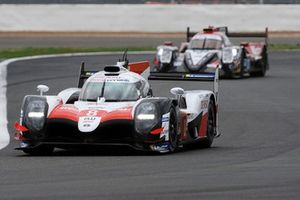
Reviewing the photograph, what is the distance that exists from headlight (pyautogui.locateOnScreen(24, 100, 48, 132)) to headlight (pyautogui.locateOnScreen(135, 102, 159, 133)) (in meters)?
1.12

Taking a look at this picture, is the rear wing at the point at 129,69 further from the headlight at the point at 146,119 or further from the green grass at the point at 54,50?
the green grass at the point at 54,50

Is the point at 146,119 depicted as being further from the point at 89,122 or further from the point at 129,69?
the point at 129,69

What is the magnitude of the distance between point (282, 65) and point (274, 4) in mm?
10324

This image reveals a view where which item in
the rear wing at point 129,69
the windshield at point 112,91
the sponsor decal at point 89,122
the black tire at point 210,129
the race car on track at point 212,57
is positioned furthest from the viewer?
the race car on track at point 212,57

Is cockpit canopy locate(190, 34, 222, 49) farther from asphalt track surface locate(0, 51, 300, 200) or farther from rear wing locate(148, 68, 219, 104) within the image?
rear wing locate(148, 68, 219, 104)

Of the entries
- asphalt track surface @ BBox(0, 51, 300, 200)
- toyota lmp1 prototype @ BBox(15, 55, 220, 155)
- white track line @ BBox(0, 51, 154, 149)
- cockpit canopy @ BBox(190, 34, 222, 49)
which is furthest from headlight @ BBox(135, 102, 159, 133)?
cockpit canopy @ BBox(190, 34, 222, 49)

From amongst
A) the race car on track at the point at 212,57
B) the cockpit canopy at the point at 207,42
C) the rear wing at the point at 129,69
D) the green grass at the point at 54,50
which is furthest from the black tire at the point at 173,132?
the green grass at the point at 54,50

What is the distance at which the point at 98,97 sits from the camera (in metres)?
14.0

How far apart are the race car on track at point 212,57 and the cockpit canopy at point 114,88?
609 inches

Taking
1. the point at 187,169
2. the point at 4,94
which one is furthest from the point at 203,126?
the point at 4,94

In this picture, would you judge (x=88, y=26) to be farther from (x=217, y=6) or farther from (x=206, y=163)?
(x=206, y=163)

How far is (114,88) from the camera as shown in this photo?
46.2 ft

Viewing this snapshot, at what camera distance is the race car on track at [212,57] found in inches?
1188

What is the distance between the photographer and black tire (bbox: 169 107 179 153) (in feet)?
44.6
